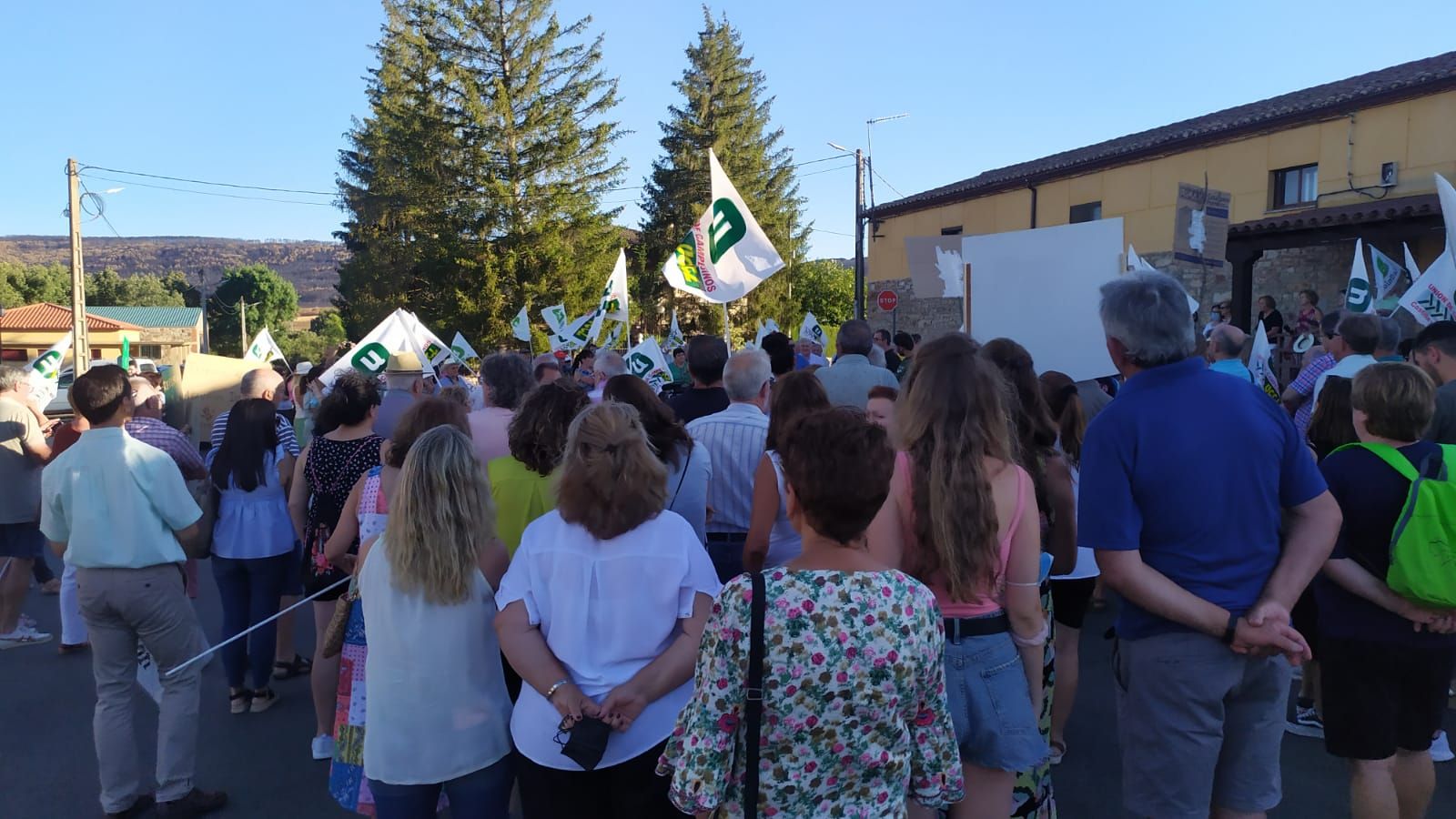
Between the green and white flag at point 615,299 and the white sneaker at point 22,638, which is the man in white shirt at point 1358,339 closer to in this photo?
the white sneaker at point 22,638

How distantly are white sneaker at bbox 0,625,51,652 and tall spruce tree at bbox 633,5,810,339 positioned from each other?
33791 mm

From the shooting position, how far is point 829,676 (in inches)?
76.2

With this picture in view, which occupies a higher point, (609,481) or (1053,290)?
(1053,290)

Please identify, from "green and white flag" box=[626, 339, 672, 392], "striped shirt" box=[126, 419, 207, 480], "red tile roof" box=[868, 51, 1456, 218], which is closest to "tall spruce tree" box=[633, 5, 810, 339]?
"red tile roof" box=[868, 51, 1456, 218]

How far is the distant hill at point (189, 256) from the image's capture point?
16138cm

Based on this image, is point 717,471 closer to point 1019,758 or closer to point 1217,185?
point 1019,758

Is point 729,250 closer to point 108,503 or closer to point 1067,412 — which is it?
point 1067,412

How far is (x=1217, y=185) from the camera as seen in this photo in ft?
68.1

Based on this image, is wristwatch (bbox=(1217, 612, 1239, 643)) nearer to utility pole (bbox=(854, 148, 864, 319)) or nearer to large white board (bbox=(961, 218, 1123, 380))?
large white board (bbox=(961, 218, 1123, 380))

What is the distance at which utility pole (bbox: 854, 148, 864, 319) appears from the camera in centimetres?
2411

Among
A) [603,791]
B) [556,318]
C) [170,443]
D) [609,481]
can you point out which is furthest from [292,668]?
[556,318]

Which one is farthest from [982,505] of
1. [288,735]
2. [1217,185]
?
[1217,185]

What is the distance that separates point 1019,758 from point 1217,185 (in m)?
21.6

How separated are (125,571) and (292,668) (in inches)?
88.5
